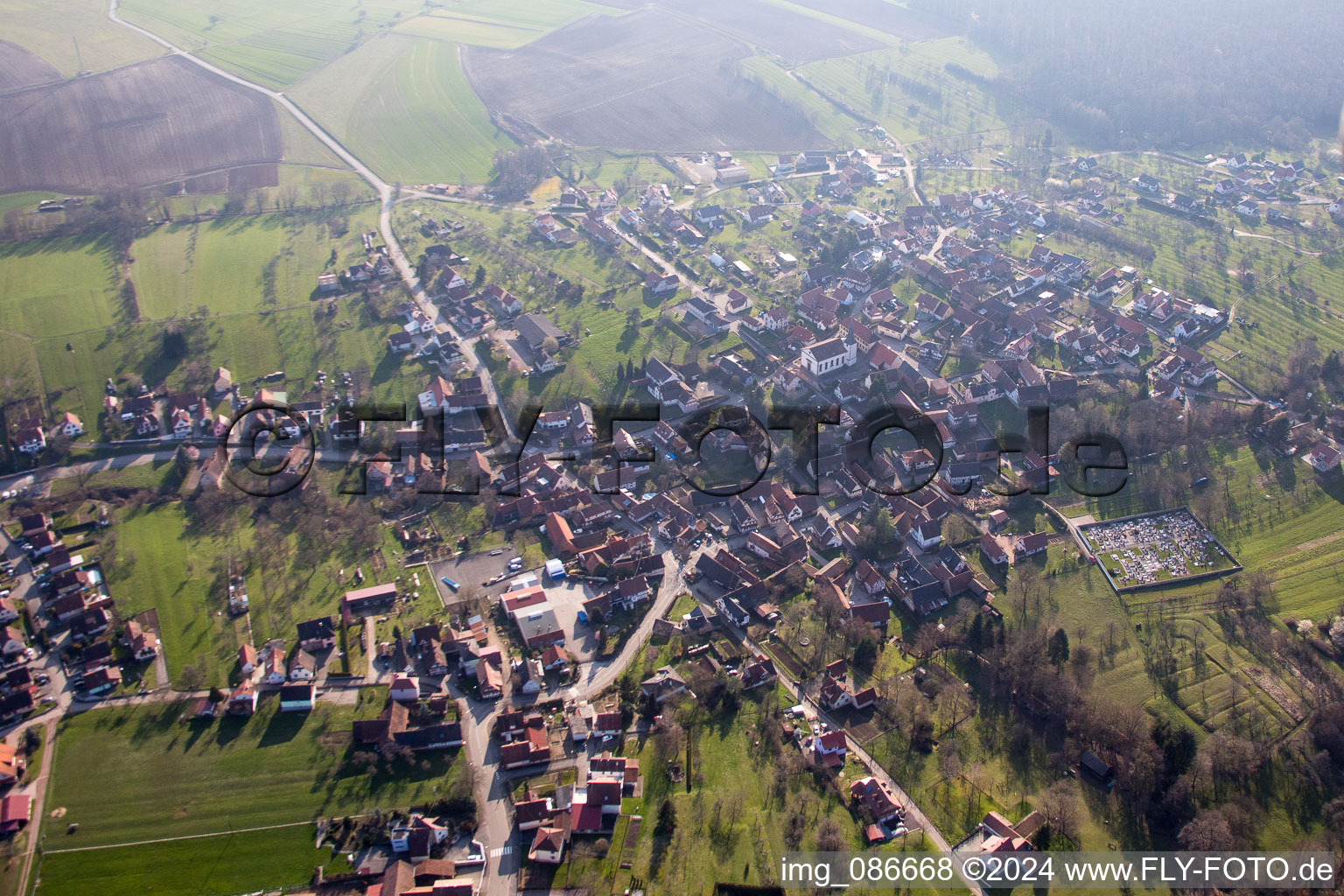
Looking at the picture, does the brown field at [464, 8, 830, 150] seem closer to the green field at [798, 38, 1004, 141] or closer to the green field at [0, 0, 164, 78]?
the green field at [798, 38, 1004, 141]

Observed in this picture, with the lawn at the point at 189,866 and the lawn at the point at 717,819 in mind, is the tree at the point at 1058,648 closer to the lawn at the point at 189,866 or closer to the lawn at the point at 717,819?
the lawn at the point at 717,819

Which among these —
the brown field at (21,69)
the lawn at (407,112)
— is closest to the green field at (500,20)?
the lawn at (407,112)

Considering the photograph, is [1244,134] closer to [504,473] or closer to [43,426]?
[504,473]

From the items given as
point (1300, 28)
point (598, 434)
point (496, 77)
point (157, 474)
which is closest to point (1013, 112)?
point (1300, 28)

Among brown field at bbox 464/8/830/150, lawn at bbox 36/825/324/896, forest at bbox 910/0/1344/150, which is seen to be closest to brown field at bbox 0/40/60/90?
brown field at bbox 464/8/830/150

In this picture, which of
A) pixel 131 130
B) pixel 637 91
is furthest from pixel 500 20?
pixel 131 130
